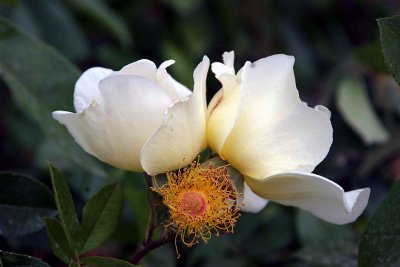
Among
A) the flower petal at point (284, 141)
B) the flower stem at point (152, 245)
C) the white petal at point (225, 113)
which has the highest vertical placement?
the white petal at point (225, 113)

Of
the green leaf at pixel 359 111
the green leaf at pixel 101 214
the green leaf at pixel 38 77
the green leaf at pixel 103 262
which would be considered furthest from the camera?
the green leaf at pixel 359 111

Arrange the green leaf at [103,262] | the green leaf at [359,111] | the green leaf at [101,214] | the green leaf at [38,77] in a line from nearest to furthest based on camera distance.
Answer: the green leaf at [103,262], the green leaf at [101,214], the green leaf at [38,77], the green leaf at [359,111]

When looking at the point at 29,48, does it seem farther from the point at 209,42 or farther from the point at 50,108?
the point at 209,42

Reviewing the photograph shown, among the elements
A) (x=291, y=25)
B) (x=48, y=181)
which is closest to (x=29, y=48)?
(x=48, y=181)

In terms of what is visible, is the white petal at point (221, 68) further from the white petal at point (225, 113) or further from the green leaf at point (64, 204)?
the green leaf at point (64, 204)

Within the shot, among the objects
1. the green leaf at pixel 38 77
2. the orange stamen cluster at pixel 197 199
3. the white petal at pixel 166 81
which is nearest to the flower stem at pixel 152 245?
the orange stamen cluster at pixel 197 199

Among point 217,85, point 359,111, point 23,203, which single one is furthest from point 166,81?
point 217,85

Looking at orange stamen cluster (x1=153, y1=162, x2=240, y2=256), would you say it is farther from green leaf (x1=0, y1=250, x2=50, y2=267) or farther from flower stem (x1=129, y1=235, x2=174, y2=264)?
green leaf (x1=0, y1=250, x2=50, y2=267)

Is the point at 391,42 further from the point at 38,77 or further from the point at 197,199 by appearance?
the point at 38,77
